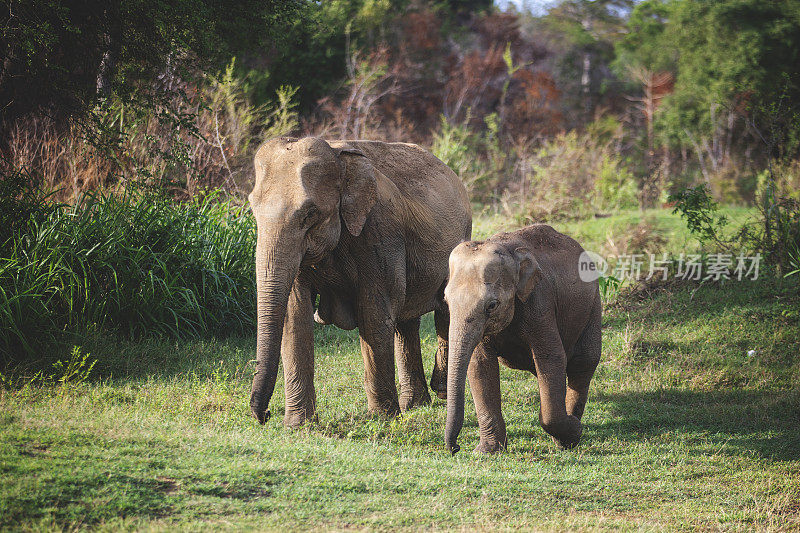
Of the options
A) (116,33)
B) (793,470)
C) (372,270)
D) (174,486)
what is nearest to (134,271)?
(116,33)

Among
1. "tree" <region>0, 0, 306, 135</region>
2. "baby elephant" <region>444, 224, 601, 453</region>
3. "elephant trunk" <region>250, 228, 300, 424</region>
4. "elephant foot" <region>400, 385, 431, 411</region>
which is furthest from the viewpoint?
"tree" <region>0, 0, 306, 135</region>

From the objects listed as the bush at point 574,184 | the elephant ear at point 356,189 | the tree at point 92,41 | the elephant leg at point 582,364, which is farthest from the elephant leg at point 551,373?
the bush at point 574,184

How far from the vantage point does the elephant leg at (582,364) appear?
7.57 m

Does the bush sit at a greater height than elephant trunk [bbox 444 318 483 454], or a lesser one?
greater

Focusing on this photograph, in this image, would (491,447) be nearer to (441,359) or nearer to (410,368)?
(410,368)

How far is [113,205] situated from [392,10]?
2019 cm

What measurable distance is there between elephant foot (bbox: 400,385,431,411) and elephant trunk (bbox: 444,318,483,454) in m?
2.62

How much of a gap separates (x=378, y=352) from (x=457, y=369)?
1.54m

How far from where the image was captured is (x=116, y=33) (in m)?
10.0

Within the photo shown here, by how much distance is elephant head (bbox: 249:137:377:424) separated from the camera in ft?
20.8

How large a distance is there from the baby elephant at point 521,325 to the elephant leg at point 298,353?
4.71 ft

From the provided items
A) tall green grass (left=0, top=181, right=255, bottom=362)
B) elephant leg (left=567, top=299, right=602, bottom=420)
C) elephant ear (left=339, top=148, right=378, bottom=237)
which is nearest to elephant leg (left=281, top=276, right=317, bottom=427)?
elephant ear (left=339, top=148, right=378, bottom=237)

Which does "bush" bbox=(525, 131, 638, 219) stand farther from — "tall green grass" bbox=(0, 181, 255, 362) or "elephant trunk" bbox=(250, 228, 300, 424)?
"elephant trunk" bbox=(250, 228, 300, 424)

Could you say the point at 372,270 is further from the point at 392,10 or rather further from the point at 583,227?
the point at 392,10
